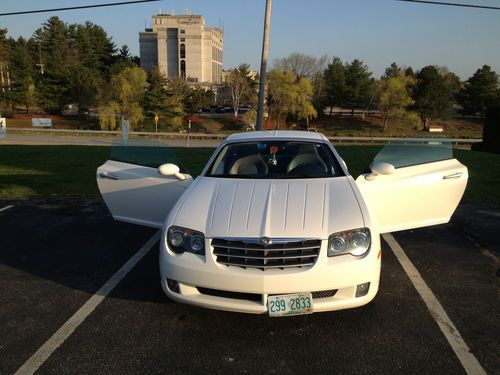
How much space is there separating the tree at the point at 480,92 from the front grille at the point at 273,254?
217 feet

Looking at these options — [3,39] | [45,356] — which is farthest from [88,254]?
[3,39]

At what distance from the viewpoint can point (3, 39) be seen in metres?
70.7

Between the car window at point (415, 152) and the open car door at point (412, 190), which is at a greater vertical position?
the car window at point (415, 152)

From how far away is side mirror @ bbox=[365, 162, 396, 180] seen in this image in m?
3.99

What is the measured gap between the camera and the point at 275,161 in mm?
4465

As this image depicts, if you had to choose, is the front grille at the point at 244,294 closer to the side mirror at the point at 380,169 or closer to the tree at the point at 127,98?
the side mirror at the point at 380,169

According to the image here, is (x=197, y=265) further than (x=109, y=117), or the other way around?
(x=109, y=117)

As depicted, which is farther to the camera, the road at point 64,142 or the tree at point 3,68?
the tree at point 3,68

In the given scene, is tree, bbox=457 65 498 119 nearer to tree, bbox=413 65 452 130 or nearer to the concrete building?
tree, bbox=413 65 452 130

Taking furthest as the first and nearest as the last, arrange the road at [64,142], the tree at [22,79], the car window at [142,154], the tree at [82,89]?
the tree at [82,89] < the tree at [22,79] < the road at [64,142] < the car window at [142,154]

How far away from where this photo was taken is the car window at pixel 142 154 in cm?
468

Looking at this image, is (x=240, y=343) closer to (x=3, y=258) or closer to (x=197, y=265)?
(x=197, y=265)

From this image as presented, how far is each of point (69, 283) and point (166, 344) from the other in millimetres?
1641

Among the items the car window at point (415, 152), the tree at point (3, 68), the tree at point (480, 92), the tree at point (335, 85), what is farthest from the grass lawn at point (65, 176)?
the tree at point (480, 92)
